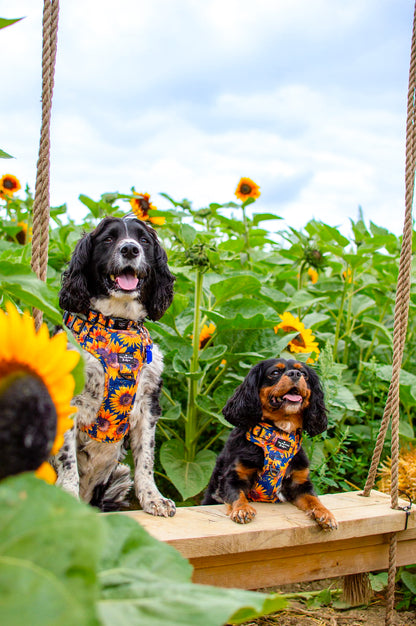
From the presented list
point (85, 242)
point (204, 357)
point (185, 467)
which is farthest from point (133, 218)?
point (185, 467)

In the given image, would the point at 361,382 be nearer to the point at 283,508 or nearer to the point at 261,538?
the point at 283,508

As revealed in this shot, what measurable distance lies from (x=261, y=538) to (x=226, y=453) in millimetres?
636

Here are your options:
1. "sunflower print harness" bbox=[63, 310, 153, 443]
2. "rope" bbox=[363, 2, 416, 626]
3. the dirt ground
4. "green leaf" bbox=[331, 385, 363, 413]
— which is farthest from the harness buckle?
the dirt ground

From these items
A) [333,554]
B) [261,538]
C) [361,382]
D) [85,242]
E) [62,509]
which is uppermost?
[85,242]

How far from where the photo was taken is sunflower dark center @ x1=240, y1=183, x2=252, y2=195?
4.52 meters

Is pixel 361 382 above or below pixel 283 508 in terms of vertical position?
above

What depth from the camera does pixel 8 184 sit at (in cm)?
457

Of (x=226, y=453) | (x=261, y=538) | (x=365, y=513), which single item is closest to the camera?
(x=261, y=538)

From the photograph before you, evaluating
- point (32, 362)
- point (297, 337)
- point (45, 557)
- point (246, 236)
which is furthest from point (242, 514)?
point (246, 236)

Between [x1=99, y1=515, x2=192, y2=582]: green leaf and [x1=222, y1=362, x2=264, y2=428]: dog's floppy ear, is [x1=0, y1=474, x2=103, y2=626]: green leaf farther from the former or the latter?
[x1=222, y1=362, x2=264, y2=428]: dog's floppy ear

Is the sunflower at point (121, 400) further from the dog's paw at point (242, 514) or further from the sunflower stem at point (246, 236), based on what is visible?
the sunflower stem at point (246, 236)

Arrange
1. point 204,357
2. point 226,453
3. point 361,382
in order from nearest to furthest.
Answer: point 226,453 → point 204,357 → point 361,382

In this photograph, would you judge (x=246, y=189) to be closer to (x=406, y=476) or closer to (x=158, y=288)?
(x=158, y=288)

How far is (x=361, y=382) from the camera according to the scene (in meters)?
4.38
